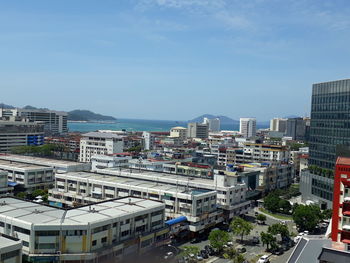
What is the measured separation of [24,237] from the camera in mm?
19422

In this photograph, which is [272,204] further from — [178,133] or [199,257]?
[178,133]

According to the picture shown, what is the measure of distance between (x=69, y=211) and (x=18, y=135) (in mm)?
56256

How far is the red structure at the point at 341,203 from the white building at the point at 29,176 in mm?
30626

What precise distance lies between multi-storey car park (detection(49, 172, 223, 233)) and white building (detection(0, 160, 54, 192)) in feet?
17.0

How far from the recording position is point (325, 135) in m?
44.0

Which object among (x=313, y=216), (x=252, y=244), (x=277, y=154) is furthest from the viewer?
(x=277, y=154)

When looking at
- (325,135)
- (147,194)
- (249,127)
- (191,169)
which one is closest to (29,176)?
(147,194)

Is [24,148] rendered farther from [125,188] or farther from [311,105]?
[311,105]

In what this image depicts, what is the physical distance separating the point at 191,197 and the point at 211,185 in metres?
5.14

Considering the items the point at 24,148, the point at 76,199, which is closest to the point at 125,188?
the point at 76,199

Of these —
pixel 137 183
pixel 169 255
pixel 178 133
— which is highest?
pixel 178 133

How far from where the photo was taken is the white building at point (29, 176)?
38750 mm

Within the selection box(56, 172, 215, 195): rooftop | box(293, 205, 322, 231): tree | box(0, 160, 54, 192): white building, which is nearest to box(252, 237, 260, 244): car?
box(293, 205, 322, 231): tree

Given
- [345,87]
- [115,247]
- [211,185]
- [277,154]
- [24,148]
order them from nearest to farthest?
[115,247], [211,185], [345,87], [277,154], [24,148]
